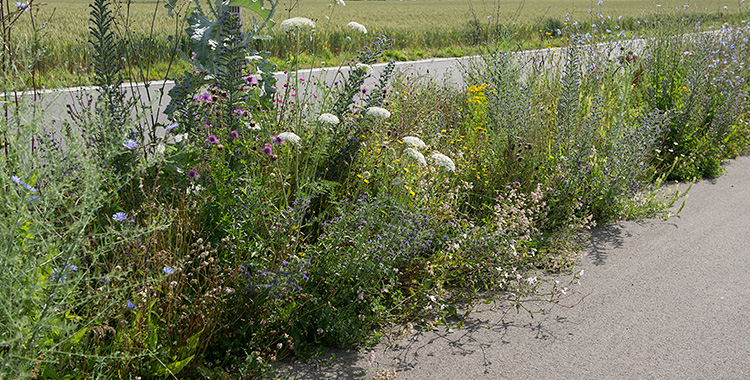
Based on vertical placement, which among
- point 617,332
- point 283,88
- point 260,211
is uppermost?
point 260,211

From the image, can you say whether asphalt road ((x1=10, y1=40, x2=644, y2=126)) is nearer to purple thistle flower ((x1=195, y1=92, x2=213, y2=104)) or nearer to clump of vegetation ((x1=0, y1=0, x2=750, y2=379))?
clump of vegetation ((x1=0, y1=0, x2=750, y2=379))

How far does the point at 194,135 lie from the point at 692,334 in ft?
10.1

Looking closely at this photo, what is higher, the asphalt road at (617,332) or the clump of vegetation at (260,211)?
the clump of vegetation at (260,211)

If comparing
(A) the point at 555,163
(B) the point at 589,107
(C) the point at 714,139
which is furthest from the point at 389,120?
(C) the point at 714,139

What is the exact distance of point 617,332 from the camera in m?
3.39

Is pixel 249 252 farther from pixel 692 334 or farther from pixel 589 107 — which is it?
pixel 589 107

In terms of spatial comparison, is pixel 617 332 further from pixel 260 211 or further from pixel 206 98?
pixel 206 98

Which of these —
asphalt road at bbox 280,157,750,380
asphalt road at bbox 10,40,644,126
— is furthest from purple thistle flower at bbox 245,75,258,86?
asphalt road at bbox 280,157,750,380

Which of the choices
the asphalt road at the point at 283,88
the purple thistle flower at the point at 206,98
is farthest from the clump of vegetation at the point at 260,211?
the asphalt road at the point at 283,88

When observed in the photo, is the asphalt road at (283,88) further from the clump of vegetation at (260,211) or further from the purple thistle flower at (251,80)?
the purple thistle flower at (251,80)

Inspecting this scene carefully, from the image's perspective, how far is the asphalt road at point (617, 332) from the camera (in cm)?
303

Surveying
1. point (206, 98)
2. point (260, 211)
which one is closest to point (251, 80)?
point (206, 98)

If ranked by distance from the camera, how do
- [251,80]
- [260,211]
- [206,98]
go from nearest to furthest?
[260,211] < [206,98] < [251,80]

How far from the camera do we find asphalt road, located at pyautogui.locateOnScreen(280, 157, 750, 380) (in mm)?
3025
